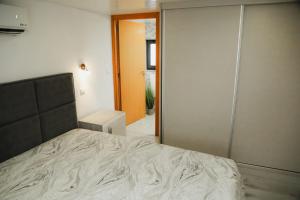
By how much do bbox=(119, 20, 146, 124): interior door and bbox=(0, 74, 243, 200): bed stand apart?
1531mm

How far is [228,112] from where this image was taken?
277 centimetres

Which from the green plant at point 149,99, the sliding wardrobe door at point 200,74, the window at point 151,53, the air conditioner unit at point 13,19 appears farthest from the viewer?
the window at point 151,53

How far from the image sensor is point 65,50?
2.69 meters

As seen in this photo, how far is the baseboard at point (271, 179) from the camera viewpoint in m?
2.44

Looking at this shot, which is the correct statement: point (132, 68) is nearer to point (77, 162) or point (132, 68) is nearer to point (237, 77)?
point (237, 77)

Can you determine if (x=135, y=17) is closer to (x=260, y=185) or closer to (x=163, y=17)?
(x=163, y=17)

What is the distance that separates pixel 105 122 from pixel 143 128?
1361 mm

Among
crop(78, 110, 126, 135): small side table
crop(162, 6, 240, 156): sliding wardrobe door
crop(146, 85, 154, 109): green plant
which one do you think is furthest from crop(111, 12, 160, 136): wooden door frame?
crop(146, 85, 154, 109): green plant

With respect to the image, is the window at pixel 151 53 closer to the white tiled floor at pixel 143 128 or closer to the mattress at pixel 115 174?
the white tiled floor at pixel 143 128

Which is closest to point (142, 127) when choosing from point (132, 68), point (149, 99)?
point (149, 99)

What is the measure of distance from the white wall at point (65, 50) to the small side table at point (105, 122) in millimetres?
180

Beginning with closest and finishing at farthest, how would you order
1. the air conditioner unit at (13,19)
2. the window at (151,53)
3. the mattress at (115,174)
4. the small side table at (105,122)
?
the mattress at (115,174) → the air conditioner unit at (13,19) → the small side table at (105,122) → the window at (151,53)

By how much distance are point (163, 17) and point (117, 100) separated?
1738 millimetres

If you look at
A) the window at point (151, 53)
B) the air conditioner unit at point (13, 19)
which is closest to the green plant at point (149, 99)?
the window at point (151, 53)
